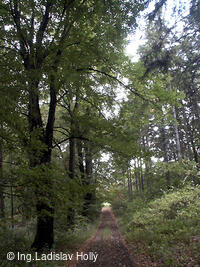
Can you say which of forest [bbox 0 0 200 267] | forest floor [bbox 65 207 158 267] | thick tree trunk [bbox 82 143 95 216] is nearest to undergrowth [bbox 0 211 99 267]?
forest [bbox 0 0 200 267]

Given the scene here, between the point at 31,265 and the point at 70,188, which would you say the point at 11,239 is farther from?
the point at 70,188

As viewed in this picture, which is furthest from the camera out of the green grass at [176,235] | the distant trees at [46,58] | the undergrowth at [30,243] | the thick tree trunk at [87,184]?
the thick tree trunk at [87,184]

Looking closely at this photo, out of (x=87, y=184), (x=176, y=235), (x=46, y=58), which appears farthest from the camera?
(x=176, y=235)

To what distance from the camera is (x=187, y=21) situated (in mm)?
8672

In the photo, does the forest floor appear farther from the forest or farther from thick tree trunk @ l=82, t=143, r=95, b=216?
thick tree trunk @ l=82, t=143, r=95, b=216

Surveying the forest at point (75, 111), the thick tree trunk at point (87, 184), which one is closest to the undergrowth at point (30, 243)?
the forest at point (75, 111)

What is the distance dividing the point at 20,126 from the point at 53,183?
63.7 inches

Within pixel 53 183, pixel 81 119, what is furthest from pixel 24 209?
pixel 81 119

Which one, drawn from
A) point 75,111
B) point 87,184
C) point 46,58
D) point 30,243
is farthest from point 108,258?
point 46,58

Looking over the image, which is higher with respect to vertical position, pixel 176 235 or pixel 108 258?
pixel 176 235

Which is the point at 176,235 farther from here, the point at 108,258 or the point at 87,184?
the point at 87,184

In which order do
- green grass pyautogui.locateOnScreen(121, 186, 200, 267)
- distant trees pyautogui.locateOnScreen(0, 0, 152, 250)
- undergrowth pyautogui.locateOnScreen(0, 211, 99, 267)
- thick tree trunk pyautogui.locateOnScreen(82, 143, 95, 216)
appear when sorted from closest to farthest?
distant trees pyautogui.locateOnScreen(0, 0, 152, 250)
green grass pyautogui.locateOnScreen(121, 186, 200, 267)
undergrowth pyautogui.locateOnScreen(0, 211, 99, 267)
thick tree trunk pyautogui.locateOnScreen(82, 143, 95, 216)

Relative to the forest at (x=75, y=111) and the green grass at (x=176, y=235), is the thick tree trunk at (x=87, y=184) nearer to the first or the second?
the forest at (x=75, y=111)

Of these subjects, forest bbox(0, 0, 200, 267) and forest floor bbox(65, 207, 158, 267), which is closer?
forest bbox(0, 0, 200, 267)
